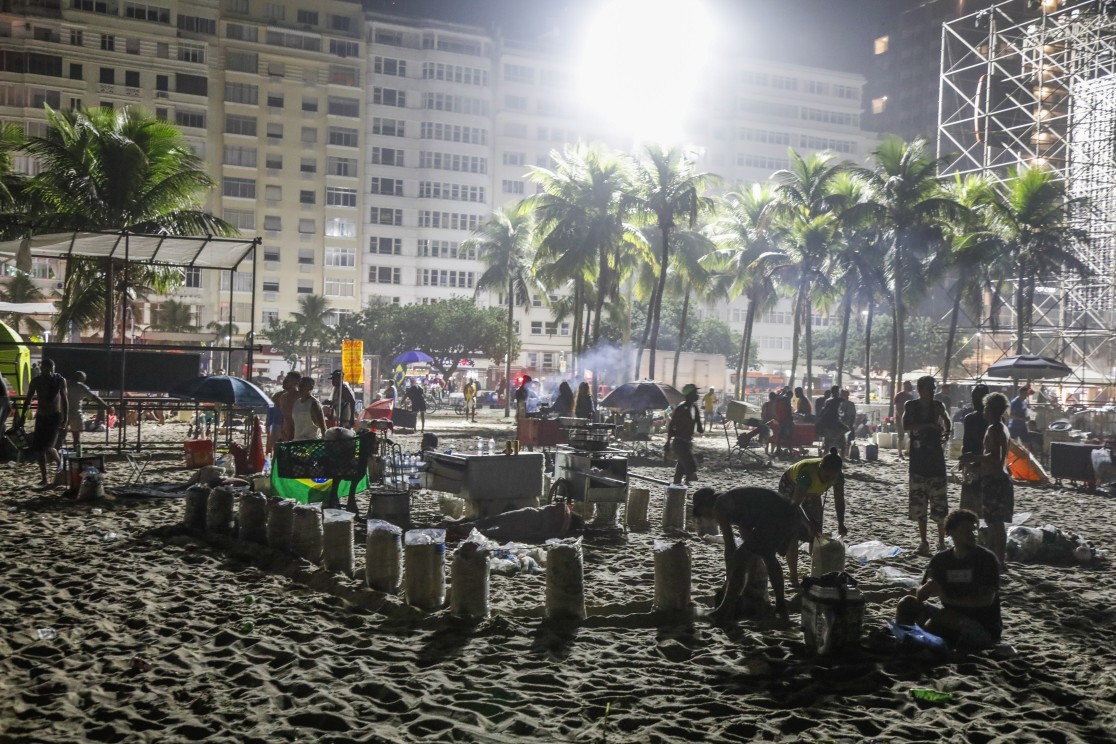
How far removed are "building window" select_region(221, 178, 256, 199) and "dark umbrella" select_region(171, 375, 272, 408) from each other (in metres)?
67.4

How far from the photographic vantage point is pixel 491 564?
922 centimetres

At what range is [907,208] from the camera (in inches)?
1387

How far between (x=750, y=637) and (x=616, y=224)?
96.1 ft

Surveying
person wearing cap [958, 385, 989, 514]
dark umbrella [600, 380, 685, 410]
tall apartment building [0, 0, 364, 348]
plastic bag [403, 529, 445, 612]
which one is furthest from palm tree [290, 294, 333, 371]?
plastic bag [403, 529, 445, 612]

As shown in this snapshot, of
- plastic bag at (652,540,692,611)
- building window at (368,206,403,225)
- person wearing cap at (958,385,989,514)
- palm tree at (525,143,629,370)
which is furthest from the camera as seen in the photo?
building window at (368,206,403,225)

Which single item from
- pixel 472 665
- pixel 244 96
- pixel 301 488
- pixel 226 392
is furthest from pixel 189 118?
pixel 472 665

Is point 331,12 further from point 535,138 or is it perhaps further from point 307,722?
point 307,722

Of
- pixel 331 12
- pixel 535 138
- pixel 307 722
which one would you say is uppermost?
pixel 331 12

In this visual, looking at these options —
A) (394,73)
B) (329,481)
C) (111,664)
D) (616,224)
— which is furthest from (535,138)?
(111,664)

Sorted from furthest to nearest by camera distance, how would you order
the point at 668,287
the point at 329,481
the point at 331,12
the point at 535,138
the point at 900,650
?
1. the point at 535,138
2. the point at 331,12
3. the point at 668,287
4. the point at 329,481
5. the point at 900,650

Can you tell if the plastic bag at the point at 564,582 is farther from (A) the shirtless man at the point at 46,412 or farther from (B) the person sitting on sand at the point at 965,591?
(A) the shirtless man at the point at 46,412

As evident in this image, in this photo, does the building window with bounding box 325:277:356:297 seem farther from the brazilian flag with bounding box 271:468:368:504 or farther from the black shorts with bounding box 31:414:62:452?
the brazilian flag with bounding box 271:468:368:504

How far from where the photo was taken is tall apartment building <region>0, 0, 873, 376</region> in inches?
2790

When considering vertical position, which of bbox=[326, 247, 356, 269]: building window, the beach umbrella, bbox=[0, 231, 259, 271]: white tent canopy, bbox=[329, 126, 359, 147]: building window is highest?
bbox=[329, 126, 359, 147]: building window
